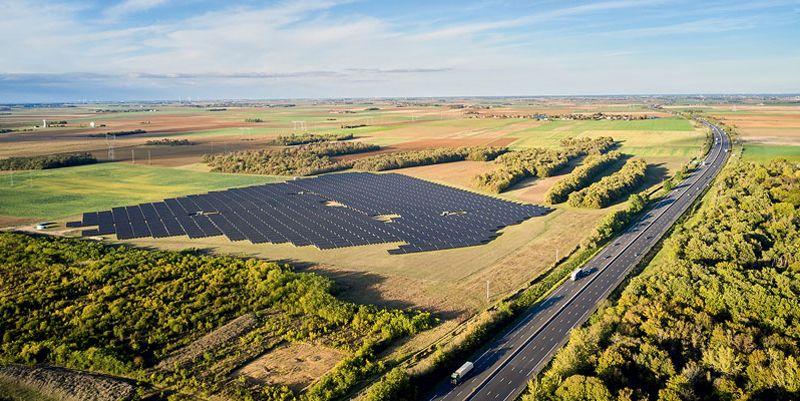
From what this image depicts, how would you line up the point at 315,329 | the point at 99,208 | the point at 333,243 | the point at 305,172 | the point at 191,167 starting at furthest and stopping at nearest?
the point at 191,167 < the point at 305,172 < the point at 99,208 < the point at 333,243 < the point at 315,329

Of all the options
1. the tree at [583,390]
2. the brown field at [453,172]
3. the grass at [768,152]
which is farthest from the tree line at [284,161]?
the grass at [768,152]

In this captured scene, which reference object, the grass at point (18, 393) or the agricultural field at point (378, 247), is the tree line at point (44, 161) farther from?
the grass at point (18, 393)

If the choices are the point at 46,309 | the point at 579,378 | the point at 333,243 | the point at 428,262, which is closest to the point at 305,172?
the point at 333,243

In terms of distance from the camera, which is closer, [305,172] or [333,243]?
[333,243]

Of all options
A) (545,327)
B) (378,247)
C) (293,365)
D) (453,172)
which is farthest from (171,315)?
(453,172)

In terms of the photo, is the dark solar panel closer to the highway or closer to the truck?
the truck

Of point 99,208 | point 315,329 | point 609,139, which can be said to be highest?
point 609,139

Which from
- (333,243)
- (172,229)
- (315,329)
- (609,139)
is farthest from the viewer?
(609,139)

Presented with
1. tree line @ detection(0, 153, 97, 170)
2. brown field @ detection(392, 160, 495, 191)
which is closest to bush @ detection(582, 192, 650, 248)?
brown field @ detection(392, 160, 495, 191)

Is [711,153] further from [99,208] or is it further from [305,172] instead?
[99,208]
